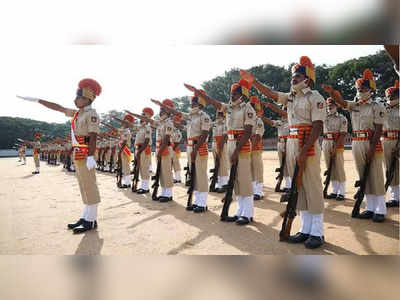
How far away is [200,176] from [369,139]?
3249 mm

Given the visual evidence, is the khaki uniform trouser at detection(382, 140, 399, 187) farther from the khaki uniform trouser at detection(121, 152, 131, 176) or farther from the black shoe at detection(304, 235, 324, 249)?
the khaki uniform trouser at detection(121, 152, 131, 176)

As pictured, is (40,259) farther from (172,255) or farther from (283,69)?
(283,69)

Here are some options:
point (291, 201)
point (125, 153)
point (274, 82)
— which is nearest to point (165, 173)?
point (125, 153)

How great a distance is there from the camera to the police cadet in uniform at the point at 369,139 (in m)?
4.72

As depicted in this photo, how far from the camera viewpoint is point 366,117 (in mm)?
4902

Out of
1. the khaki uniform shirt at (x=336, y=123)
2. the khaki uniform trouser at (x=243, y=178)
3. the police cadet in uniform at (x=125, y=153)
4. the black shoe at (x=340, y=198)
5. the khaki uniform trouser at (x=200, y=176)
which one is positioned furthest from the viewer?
the police cadet in uniform at (x=125, y=153)

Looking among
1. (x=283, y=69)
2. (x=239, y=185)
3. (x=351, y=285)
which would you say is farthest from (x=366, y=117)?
(x=283, y=69)

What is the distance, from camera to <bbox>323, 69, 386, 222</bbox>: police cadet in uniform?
472 centimetres

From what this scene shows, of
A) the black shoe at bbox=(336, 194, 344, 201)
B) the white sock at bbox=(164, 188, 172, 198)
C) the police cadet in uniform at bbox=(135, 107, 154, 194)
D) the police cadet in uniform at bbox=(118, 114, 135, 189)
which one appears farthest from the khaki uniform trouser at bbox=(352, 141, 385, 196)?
the police cadet in uniform at bbox=(118, 114, 135, 189)

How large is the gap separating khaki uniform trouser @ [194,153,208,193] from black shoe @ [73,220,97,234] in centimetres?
215

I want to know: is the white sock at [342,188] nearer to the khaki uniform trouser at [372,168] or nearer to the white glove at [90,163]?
the khaki uniform trouser at [372,168]

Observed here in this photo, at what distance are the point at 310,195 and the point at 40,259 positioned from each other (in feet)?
11.8

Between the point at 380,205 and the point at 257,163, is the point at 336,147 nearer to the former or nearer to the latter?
the point at 257,163

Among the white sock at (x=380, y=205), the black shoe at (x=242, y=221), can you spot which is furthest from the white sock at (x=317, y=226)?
the white sock at (x=380, y=205)
